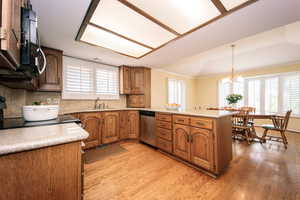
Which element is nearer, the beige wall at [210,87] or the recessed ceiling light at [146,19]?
the recessed ceiling light at [146,19]

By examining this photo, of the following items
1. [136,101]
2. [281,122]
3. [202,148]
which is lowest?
[202,148]

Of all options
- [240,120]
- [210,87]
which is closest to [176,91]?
[210,87]

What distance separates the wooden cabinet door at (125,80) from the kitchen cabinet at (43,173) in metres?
2.73

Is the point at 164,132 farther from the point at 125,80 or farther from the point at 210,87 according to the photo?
the point at 210,87

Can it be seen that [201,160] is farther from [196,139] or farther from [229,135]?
[229,135]

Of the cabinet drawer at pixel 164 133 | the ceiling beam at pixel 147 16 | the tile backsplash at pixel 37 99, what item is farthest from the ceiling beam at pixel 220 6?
the tile backsplash at pixel 37 99

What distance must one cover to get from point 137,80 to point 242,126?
307 centimetres

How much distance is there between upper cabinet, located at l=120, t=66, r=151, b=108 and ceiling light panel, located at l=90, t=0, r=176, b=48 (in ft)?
4.76

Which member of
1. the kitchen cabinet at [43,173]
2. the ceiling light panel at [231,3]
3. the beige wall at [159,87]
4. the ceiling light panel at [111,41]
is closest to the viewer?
the kitchen cabinet at [43,173]

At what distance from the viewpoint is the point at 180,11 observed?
1435 millimetres

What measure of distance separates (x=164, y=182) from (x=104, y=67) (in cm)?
309

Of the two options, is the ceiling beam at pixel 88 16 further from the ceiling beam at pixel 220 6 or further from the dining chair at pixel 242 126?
the dining chair at pixel 242 126

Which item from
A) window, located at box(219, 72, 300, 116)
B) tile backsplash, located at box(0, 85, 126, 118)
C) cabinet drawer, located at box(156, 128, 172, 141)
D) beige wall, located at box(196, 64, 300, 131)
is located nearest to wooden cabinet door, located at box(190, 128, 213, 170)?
cabinet drawer, located at box(156, 128, 172, 141)

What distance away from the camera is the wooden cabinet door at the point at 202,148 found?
170cm
